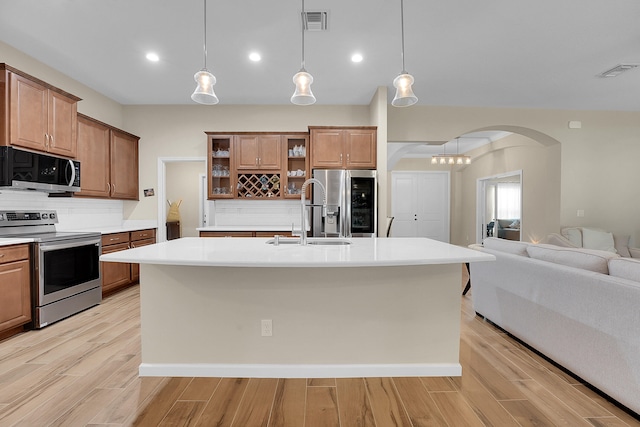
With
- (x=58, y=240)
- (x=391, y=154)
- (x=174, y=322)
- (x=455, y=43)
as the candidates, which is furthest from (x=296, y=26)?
(x=391, y=154)

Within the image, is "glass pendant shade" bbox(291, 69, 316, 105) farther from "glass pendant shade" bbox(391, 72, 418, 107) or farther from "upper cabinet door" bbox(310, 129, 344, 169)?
"upper cabinet door" bbox(310, 129, 344, 169)

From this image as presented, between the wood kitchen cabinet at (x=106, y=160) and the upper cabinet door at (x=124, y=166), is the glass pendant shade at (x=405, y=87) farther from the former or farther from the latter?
the upper cabinet door at (x=124, y=166)

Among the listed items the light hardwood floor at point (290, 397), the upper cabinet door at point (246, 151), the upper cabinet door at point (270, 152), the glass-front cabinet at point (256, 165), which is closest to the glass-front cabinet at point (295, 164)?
the glass-front cabinet at point (256, 165)

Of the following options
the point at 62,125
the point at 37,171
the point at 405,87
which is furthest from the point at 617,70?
the point at 37,171

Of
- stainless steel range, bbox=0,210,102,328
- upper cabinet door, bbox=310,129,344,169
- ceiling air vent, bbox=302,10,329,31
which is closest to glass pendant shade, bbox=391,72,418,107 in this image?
ceiling air vent, bbox=302,10,329,31

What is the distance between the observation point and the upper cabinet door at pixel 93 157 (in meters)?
3.95

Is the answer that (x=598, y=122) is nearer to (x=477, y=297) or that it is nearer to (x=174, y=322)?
(x=477, y=297)

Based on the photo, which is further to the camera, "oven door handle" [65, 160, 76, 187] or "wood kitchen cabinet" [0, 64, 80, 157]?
"oven door handle" [65, 160, 76, 187]

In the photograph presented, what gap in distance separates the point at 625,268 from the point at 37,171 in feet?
15.8

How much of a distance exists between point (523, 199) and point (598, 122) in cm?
172

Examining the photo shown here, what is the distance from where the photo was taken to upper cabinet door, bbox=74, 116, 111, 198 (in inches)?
156

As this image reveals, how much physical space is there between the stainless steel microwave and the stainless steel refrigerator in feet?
9.77

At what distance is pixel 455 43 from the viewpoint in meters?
3.21

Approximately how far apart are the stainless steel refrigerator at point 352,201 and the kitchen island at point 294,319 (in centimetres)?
226
